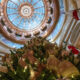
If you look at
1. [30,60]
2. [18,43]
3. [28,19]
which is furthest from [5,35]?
[30,60]

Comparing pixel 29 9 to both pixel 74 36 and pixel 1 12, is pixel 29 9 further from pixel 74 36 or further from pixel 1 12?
pixel 74 36

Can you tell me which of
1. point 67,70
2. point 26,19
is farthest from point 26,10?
point 67,70

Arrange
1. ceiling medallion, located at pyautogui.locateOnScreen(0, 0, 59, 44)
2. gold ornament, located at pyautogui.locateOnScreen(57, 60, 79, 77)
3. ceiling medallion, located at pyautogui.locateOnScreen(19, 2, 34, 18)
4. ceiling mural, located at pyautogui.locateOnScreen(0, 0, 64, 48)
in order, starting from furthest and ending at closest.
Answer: ceiling medallion, located at pyautogui.locateOnScreen(19, 2, 34, 18) < ceiling medallion, located at pyautogui.locateOnScreen(0, 0, 59, 44) < ceiling mural, located at pyautogui.locateOnScreen(0, 0, 64, 48) < gold ornament, located at pyautogui.locateOnScreen(57, 60, 79, 77)

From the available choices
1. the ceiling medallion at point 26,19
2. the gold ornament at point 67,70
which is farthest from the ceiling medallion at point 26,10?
the gold ornament at point 67,70

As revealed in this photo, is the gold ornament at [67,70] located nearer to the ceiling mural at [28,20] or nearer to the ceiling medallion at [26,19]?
the ceiling mural at [28,20]

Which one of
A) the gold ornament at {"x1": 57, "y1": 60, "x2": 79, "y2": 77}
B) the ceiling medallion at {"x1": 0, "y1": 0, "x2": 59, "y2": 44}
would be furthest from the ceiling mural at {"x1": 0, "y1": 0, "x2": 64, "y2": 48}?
the gold ornament at {"x1": 57, "y1": 60, "x2": 79, "y2": 77}

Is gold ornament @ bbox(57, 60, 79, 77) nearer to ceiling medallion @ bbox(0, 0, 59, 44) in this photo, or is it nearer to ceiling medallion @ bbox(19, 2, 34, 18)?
ceiling medallion @ bbox(0, 0, 59, 44)

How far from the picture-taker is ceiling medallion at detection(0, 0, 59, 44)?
1080cm

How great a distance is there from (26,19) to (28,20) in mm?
210

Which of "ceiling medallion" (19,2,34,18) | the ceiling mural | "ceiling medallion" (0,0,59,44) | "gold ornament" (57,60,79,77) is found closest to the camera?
"gold ornament" (57,60,79,77)

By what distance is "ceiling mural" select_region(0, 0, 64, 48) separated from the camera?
10016 millimetres

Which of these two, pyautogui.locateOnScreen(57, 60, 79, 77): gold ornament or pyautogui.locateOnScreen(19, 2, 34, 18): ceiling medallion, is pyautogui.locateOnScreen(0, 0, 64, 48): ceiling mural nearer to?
pyautogui.locateOnScreen(19, 2, 34, 18): ceiling medallion

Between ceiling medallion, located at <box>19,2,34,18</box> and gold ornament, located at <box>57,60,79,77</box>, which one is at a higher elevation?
ceiling medallion, located at <box>19,2,34,18</box>

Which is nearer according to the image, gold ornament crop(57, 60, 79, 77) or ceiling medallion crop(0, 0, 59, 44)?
gold ornament crop(57, 60, 79, 77)
